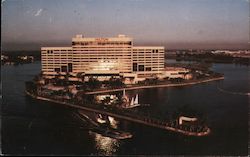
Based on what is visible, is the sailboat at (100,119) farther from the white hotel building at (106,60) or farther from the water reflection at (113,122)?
the white hotel building at (106,60)

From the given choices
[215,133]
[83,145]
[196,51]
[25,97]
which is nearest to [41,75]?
[25,97]

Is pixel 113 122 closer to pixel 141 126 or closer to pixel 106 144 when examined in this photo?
pixel 141 126

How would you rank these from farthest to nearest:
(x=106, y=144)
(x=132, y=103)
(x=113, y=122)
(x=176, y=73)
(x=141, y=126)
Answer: (x=176, y=73), (x=132, y=103), (x=113, y=122), (x=141, y=126), (x=106, y=144)

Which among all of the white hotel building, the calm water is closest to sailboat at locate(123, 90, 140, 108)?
the calm water

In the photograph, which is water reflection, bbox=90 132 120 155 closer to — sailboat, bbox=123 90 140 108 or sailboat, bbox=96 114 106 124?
sailboat, bbox=96 114 106 124

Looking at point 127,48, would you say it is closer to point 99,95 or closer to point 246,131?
point 99,95

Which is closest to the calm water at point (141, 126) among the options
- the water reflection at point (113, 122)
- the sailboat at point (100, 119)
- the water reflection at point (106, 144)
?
the water reflection at point (106, 144)

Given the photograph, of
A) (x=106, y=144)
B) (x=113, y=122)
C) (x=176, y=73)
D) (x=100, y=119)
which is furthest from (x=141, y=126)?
(x=176, y=73)
